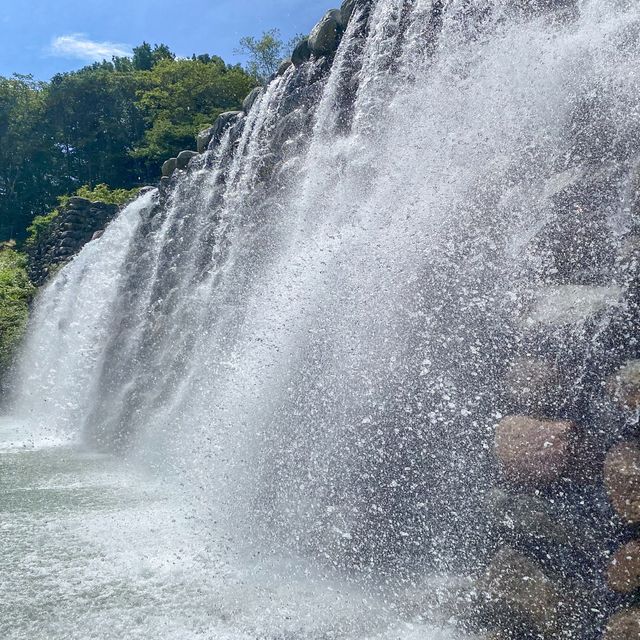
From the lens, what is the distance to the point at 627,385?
2846 mm

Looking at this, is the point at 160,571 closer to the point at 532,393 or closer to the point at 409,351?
the point at 409,351

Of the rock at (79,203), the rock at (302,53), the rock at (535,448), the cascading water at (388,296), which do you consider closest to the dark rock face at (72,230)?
the rock at (79,203)

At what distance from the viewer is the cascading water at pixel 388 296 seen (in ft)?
11.1

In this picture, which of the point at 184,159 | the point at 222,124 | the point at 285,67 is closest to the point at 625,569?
the point at 285,67

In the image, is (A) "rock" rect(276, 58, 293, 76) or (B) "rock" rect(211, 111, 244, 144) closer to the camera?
(A) "rock" rect(276, 58, 293, 76)

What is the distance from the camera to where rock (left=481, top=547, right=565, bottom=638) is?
8.60 ft

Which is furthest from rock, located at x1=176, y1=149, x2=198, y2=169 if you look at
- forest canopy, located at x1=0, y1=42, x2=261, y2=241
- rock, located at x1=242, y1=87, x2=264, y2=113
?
forest canopy, located at x1=0, y1=42, x2=261, y2=241

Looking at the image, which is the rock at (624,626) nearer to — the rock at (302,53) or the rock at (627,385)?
the rock at (627,385)

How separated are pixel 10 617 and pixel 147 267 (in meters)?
8.06

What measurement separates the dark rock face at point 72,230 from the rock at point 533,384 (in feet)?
46.7

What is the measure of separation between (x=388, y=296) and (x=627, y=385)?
189 cm

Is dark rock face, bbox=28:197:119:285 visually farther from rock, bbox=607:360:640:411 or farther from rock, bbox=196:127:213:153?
rock, bbox=607:360:640:411

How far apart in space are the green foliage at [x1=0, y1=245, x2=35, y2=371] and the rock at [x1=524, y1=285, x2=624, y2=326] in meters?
12.4

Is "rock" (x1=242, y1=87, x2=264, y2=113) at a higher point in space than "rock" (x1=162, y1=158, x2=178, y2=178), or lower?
higher
